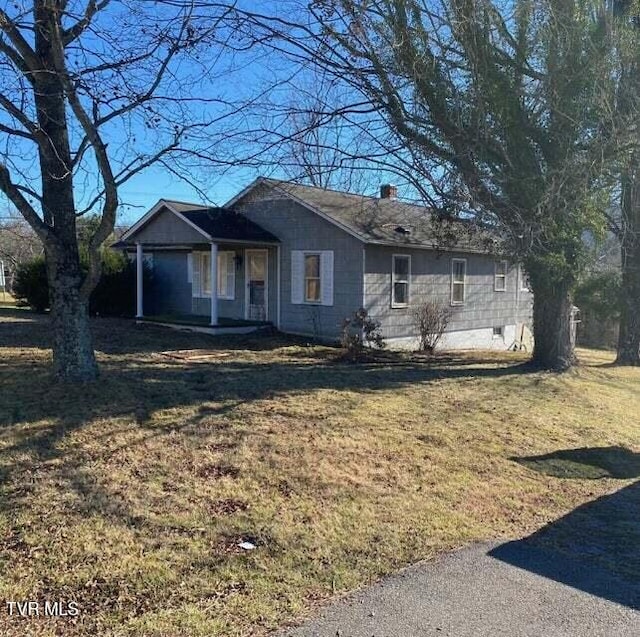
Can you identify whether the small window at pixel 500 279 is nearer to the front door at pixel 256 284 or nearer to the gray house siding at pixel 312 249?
the gray house siding at pixel 312 249

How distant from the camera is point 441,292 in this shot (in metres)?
19.0

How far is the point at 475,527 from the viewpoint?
4922mm

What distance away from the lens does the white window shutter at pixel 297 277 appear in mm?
17422

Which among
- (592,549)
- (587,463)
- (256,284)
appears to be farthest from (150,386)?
(256,284)

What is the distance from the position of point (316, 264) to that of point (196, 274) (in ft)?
17.1

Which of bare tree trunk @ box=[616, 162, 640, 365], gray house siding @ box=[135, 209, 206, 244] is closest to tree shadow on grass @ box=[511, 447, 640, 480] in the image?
bare tree trunk @ box=[616, 162, 640, 365]

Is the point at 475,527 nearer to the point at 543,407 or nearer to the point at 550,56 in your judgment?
the point at 543,407

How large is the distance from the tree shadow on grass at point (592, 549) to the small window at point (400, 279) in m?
10.8

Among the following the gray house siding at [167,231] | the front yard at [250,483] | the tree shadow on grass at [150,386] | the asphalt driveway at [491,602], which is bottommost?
the asphalt driveway at [491,602]

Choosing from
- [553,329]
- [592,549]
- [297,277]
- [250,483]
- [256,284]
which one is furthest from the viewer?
[256,284]

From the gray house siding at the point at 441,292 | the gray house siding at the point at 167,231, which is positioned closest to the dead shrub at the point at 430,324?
the gray house siding at the point at 441,292

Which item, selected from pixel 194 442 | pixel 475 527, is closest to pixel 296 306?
pixel 194 442

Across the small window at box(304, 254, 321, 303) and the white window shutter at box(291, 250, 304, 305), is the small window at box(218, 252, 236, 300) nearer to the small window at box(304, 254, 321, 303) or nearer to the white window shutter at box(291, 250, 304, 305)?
the white window shutter at box(291, 250, 304, 305)

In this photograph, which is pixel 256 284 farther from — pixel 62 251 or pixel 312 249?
pixel 62 251
